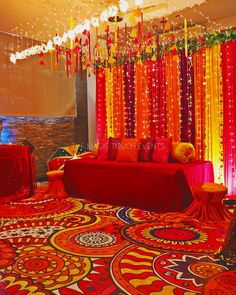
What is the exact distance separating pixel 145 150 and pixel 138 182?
0.75 metres

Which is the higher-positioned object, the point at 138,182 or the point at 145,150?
the point at 145,150

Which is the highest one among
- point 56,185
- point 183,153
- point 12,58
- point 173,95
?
point 12,58

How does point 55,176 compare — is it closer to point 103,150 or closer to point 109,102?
point 103,150

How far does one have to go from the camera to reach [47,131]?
6391 mm

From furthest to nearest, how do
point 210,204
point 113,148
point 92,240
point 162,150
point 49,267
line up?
point 113,148 → point 162,150 → point 210,204 → point 92,240 → point 49,267

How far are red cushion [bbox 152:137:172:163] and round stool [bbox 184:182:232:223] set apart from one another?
99 cm

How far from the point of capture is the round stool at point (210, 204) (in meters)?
3.23

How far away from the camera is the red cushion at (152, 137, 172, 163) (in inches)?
170

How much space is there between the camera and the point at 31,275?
218 centimetres

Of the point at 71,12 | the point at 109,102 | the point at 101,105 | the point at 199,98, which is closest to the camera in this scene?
the point at 71,12

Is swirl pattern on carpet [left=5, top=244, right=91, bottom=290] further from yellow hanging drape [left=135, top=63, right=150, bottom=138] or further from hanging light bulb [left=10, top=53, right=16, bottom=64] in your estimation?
hanging light bulb [left=10, top=53, right=16, bottom=64]

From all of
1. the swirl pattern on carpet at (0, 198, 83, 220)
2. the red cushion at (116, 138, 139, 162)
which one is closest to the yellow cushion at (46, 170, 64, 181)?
the swirl pattern on carpet at (0, 198, 83, 220)

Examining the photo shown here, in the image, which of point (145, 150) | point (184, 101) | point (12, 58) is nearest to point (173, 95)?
point (184, 101)

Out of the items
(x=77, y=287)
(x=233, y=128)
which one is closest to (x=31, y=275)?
(x=77, y=287)
